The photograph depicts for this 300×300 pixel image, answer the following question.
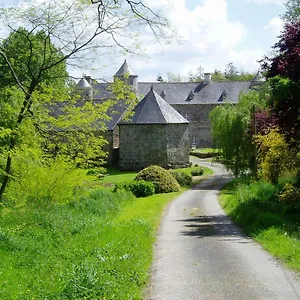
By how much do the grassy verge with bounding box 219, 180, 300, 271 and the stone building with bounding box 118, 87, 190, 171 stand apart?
70.5 feet

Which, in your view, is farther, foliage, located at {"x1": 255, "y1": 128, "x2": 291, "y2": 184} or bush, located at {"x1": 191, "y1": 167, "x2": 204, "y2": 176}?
bush, located at {"x1": 191, "y1": 167, "x2": 204, "y2": 176}

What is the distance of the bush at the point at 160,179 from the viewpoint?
36.1m

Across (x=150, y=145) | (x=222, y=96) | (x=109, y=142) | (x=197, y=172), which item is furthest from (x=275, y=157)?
(x=222, y=96)

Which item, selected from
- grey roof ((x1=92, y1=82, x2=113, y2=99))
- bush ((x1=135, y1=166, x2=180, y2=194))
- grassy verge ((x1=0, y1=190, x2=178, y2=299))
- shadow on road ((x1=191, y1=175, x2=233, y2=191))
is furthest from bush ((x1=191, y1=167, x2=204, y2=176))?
grassy verge ((x1=0, y1=190, x2=178, y2=299))

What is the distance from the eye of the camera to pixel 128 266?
10.0m

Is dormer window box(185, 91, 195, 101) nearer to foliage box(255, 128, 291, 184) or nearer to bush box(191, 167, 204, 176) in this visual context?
bush box(191, 167, 204, 176)

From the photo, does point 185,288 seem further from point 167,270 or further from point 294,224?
point 294,224

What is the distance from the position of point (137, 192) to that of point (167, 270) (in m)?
23.3

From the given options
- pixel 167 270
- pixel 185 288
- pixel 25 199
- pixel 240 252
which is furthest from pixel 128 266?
pixel 25 199

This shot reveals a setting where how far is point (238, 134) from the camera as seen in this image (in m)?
36.9

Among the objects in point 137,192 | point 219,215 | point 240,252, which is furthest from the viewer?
point 137,192

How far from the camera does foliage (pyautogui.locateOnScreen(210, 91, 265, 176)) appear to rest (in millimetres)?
36469

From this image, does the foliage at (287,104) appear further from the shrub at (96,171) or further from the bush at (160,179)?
the bush at (160,179)

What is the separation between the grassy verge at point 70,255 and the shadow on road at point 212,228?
1.35 meters
